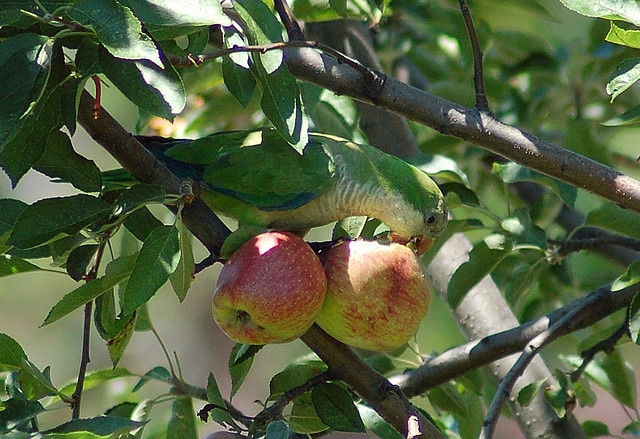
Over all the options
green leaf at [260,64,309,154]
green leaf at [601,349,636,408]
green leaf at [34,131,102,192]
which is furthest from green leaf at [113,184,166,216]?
green leaf at [601,349,636,408]

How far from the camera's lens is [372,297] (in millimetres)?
1558

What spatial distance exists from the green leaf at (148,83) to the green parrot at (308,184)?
0.62 m

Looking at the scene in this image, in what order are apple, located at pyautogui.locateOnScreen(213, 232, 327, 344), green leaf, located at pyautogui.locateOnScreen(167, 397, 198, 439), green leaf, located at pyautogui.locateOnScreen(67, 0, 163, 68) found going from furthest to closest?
green leaf, located at pyautogui.locateOnScreen(167, 397, 198, 439)
apple, located at pyautogui.locateOnScreen(213, 232, 327, 344)
green leaf, located at pyautogui.locateOnScreen(67, 0, 163, 68)

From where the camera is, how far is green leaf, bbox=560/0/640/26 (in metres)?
1.37

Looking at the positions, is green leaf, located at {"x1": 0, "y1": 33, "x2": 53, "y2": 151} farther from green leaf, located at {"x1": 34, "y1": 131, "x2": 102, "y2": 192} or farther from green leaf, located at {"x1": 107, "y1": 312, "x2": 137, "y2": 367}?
green leaf, located at {"x1": 107, "y1": 312, "x2": 137, "y2": 367}

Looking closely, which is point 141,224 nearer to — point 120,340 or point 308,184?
point 120,340

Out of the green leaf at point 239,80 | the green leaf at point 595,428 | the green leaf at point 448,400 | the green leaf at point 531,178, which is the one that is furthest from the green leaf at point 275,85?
the green leaf at point 595,428

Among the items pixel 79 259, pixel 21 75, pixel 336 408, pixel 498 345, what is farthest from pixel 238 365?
pixel 21 75

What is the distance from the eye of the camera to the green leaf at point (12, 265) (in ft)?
5.38

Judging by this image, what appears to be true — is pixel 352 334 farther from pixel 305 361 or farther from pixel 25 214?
pixel 25 214

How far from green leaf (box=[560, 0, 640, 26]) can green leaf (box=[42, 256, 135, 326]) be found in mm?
834

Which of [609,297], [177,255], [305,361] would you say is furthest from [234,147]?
[609,297]

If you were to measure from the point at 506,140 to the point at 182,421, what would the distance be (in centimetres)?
84

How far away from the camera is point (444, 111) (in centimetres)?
163
